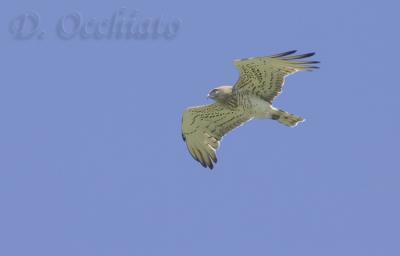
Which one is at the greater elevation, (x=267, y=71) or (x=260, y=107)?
(x=267, y=71)

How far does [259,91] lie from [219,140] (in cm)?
154

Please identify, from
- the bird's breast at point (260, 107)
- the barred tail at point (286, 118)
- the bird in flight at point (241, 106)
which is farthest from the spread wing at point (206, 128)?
the barred tail at point (286, 118)

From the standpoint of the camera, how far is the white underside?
80.4ft

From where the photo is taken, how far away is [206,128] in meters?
25.7

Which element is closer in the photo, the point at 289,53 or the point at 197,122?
the point at 289,53

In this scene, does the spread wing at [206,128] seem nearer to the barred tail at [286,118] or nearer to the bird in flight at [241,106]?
the bird in flight at [241,106]

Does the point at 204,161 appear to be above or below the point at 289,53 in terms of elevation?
below

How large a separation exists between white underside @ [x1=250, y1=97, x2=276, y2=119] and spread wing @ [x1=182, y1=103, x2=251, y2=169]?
0.69 m

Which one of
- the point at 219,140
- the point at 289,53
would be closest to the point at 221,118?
the point at 219,140

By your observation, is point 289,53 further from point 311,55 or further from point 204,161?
point 204,161

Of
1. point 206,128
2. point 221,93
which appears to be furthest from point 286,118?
point 206,128

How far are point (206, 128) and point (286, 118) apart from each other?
1865 millimetres

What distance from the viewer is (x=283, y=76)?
24.6m

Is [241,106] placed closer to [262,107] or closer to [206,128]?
[262,107]
